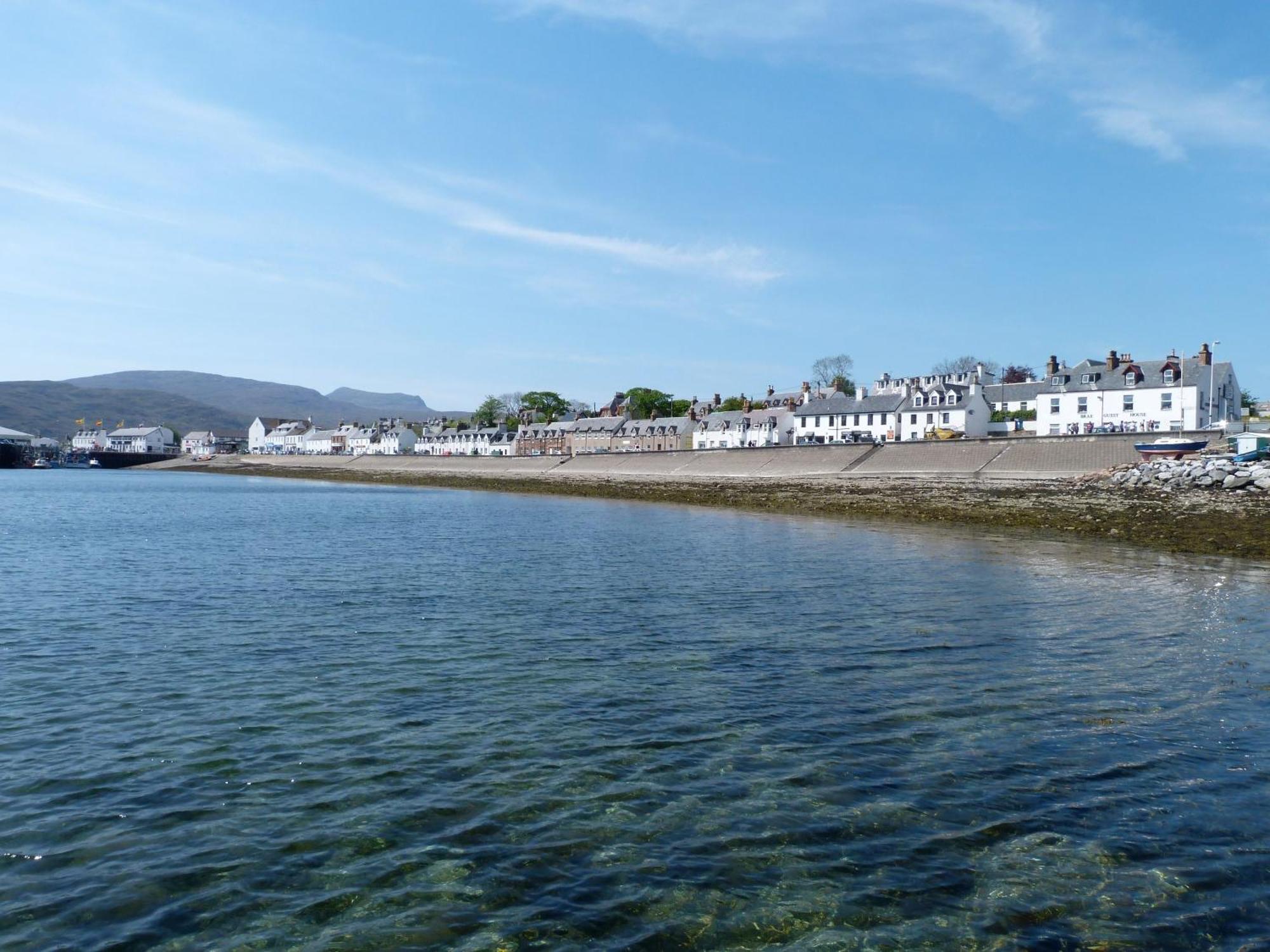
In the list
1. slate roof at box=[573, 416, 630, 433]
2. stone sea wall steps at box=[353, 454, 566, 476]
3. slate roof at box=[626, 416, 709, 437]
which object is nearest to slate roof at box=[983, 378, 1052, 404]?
slate roof at box=[626, 416, 709, 437]

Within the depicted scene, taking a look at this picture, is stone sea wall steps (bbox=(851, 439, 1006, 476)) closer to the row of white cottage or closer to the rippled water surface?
A: the row of white cottage

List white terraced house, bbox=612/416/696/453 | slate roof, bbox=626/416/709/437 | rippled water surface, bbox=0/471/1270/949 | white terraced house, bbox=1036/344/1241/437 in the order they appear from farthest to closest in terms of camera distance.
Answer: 1. slate roof, bbox=626/416/709/437
2. white terraced house, bbox=612/416/696/453
3. white terraced house, bbox=1036/344/1241/437
4. rippled water surface, bbox=0/471/1270/949

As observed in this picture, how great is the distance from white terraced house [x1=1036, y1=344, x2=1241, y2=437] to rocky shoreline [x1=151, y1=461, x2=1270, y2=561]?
25544mm

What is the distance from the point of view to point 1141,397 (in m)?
80.6

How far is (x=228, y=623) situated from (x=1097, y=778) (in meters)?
16.7

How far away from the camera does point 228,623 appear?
18469 millimetres

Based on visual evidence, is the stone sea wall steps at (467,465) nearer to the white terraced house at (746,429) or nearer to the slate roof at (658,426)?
the white terraced house at (746,429)

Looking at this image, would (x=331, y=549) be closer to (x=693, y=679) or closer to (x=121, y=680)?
(x=121, y=680)

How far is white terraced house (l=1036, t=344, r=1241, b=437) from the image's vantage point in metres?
77.5

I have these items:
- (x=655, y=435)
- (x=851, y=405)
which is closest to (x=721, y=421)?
(x=655, y=435)

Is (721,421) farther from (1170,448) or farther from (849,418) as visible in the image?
(1170,448)

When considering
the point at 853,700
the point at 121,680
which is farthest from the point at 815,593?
the point at 121,680

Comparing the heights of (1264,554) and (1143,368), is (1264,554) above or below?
below

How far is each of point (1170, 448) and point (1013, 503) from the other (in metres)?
18.3
